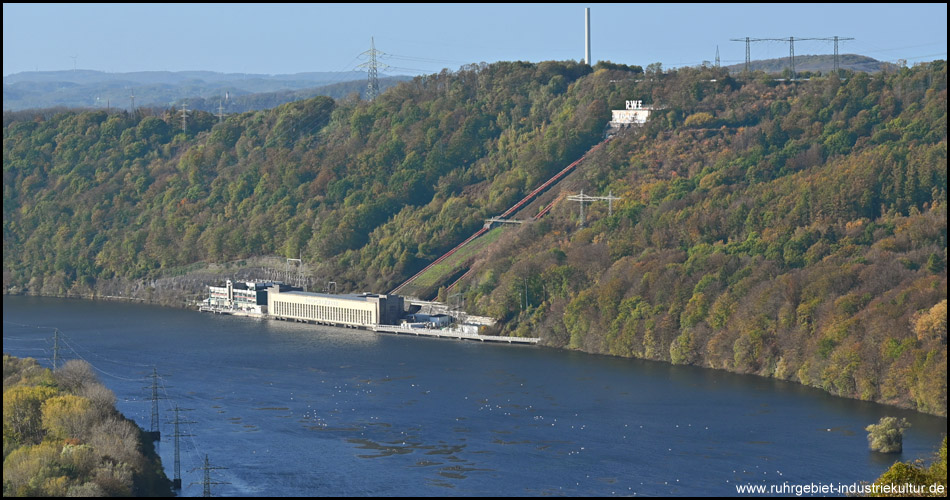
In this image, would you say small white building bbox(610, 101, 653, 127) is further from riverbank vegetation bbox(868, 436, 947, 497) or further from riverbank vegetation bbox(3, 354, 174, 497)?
riverbank vegetation bbox(868, 436, 947, 497)

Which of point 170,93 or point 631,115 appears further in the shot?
point 170,93

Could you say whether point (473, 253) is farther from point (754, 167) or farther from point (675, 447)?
Result: point (675, 447)

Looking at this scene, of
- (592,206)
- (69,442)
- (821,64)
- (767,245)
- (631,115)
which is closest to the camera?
(69,442)

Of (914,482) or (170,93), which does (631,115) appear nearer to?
(914,482)

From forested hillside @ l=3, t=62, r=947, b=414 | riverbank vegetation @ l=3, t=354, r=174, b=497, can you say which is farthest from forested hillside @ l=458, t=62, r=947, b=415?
riverbank vegetation @ l=3, t=354, r=174, b=497

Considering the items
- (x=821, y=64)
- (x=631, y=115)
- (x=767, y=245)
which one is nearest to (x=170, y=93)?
(x=821, y=64)

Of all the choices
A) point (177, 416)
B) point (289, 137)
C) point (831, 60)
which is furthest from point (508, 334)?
point (831, 60)

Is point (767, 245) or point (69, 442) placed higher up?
point (767, 245)
